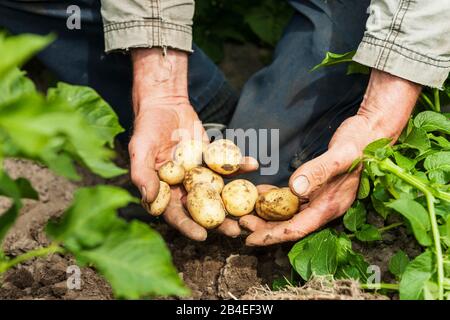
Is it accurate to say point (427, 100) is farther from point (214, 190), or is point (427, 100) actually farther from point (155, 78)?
point (155, 78)

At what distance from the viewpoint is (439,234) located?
1.34 metres

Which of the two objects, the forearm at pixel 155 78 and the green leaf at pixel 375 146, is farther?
the forearm at pixel 155 78

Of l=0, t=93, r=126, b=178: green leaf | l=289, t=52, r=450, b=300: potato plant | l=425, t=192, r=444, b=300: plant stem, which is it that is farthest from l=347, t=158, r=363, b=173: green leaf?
l=0, t=93, r=126, b=178: green leaf

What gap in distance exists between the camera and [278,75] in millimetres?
2033

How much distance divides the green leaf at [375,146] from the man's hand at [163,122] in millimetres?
375

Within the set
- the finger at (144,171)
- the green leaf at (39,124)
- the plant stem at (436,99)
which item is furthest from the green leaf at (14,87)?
the plant stem at (436,99)

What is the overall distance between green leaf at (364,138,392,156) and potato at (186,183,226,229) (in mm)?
440

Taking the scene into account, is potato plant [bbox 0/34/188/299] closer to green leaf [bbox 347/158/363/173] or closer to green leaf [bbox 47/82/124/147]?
green leaf [bbox 47/82/124/147]

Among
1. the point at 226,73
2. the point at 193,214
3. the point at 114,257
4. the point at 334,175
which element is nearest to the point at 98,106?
the point at 114,257

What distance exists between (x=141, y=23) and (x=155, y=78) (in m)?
0.17

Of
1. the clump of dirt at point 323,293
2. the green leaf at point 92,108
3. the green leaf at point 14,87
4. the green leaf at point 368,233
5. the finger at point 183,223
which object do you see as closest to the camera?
the green leaf at point 14,87

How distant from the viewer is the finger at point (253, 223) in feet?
5.50

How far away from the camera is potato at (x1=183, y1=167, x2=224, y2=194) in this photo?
5.68ft

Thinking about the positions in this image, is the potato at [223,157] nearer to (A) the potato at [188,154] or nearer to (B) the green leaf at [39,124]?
(A) the potato at [188,154]
